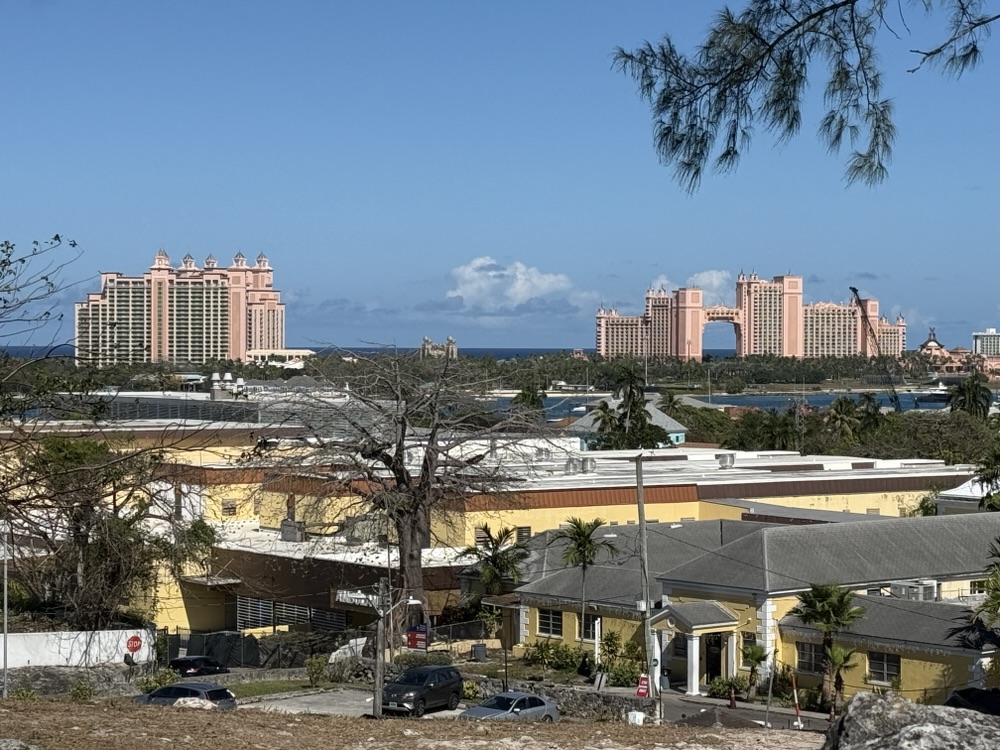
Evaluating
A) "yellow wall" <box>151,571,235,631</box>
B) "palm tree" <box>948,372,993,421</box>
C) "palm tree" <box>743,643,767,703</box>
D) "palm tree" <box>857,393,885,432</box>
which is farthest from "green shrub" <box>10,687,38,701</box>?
"palm tree" <box>948,372,993,421</box>

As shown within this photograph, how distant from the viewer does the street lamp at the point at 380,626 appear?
20188 mm

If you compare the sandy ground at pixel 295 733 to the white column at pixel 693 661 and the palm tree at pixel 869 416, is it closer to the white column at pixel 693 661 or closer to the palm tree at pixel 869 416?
the white column at pixel 693 661

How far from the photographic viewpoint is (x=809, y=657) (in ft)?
91.4

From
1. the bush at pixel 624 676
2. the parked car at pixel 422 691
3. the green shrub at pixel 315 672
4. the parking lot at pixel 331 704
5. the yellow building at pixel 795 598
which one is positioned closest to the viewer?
the parking lot at pixel 331 704

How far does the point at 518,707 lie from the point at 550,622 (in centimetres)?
1012

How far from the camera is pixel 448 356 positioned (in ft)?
124

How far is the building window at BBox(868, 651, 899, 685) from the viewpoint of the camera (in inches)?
1029

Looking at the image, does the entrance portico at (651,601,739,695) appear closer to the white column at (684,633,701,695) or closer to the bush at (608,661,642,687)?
the white column at (684,633,701,695)

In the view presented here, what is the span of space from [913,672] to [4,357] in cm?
1873

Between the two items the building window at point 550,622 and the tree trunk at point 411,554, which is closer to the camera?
the building window at point 550,622

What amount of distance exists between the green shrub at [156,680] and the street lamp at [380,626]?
357 centimetres

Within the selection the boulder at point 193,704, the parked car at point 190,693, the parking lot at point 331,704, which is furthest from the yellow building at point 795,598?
the boulder at point 193,704

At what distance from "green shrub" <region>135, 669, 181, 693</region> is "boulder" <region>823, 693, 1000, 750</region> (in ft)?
58.5

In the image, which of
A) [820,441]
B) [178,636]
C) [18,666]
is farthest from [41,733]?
[820,441]
